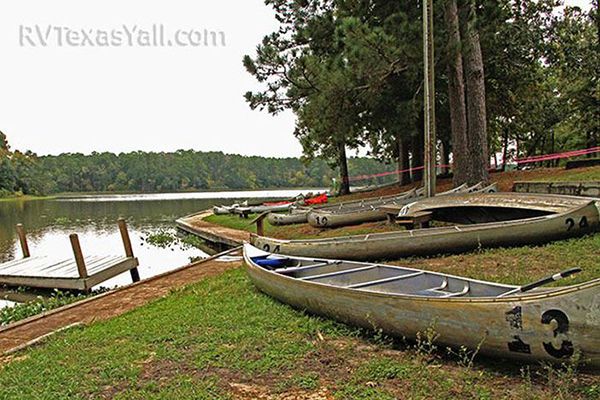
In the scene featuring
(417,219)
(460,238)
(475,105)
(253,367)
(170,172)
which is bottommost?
(253,367)

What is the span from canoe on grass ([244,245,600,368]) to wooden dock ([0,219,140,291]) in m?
6.43

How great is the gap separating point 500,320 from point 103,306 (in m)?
5.47

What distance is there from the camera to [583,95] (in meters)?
17.3

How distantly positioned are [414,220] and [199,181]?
272 feet

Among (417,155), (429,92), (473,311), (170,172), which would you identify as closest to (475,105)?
(429,92)

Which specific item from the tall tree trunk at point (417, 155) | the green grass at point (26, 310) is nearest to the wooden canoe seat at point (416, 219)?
the green grass at point (26, 310)

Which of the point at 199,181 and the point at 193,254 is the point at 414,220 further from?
the point at 199,181

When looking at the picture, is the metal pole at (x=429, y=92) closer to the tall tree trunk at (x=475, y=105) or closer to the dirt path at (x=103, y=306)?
the tall tree trunk at (x=475, y=105)

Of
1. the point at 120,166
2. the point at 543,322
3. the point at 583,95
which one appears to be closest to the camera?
the point at 543,322

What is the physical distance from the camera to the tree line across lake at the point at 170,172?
8281 cm

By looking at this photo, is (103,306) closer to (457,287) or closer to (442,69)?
(457,287)

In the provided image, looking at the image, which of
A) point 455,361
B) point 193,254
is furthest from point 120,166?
A: point 455,361

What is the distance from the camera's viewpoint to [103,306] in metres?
6.55

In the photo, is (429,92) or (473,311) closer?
(473,311)
